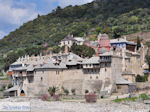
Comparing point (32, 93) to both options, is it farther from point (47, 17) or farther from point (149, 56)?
point (47, 17)

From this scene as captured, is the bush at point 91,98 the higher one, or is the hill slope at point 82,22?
the hill slope at point 82,22

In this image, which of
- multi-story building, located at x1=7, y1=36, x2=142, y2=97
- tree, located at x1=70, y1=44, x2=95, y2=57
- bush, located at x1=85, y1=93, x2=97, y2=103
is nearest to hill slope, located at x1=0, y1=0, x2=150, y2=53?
tree, located at x1=70, y1=44, x2=95, y2=57

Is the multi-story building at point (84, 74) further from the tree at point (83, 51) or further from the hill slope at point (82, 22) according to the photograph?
the hill slope at point (82, 22)

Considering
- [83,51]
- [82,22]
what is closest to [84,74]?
[83,51]

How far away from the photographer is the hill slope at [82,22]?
353ft

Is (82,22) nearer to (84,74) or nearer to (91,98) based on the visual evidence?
(84,74)

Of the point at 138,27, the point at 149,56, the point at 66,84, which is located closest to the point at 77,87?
the point at 66,84

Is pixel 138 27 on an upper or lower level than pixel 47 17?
lower

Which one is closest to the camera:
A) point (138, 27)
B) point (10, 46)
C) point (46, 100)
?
point (46, 100)

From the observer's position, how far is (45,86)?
204ft

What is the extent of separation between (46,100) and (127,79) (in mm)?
13677

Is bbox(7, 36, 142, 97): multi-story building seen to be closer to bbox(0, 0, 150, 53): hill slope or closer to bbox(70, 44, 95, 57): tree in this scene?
bbox(70, 44, 95, 57): tree

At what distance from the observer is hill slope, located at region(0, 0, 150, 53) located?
108 m

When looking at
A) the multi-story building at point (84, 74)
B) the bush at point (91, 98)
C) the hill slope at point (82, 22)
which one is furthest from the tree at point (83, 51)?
→ the hill slope at point (82, 22)
